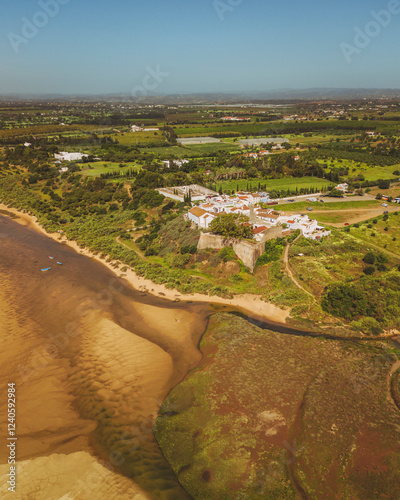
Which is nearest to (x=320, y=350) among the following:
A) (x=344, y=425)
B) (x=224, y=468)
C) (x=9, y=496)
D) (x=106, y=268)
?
(x=344, y=425)

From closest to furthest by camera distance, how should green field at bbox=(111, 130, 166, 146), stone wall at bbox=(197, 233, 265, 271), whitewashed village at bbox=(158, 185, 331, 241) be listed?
stone wall at bbox=(197, 233, 265, 271) → whitewashed village at bbox=(158, 185, 331, 241) → green field at bbox=(111, 130, 166, 146)

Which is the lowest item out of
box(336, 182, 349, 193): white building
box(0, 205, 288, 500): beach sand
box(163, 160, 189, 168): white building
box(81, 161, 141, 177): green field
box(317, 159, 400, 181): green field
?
box(0, 205, 288, 500): beach sand

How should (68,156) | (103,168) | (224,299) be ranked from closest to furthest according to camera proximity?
(224,299) < (103,168) < (68,156)

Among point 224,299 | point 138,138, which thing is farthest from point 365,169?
point 138,138

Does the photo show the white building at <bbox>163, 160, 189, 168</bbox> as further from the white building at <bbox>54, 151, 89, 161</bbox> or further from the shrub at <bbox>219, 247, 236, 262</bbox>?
the shrub at <bbox>219, 247, 236, 262</bbox>

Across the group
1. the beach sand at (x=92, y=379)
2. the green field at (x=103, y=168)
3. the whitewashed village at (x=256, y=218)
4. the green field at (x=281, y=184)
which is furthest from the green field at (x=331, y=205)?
the green field at (x=103, y=168)

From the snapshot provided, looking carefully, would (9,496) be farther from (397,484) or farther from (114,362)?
(397,484)

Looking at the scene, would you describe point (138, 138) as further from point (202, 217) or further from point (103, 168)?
point (202, 217)

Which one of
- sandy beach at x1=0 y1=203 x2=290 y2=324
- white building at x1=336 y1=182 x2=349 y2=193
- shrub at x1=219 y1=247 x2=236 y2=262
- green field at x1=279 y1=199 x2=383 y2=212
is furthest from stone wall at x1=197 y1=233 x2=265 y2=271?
white building at x1=336 y1=182 x2=349 y2=193
